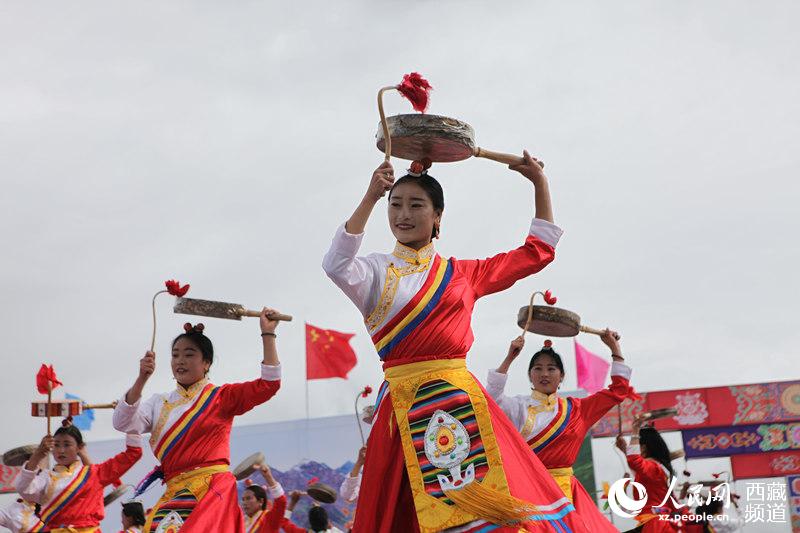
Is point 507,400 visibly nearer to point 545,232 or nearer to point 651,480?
point 651,480

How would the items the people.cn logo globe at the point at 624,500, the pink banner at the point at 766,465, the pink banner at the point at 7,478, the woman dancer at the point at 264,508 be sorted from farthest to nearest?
the pink banner at the point at 7,478, the pink banner at the point at 766,465, the woman dancer at the point at 264,508, the people.cn logo globe at the point at 624,500

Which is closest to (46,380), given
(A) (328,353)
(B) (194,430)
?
(B) (194,430)

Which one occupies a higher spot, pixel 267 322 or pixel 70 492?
pixel 267 322

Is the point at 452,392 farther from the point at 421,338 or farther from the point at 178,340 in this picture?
the point at 178,340

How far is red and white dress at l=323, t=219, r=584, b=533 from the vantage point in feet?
10.9

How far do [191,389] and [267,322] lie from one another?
73 centimetres

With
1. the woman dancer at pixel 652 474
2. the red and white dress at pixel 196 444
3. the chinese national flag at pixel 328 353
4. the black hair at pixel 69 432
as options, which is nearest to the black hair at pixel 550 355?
the woman dancer at pixel 652 474

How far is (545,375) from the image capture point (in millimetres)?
6332

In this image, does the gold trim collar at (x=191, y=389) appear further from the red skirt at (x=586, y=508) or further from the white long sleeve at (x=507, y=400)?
the red skirt at (x=586, y=508)

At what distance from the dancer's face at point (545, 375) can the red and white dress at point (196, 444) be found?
202 centimetres

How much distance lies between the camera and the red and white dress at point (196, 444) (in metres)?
4.91

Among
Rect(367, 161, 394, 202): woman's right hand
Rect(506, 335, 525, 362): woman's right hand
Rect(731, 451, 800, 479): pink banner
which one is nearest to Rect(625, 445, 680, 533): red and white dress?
Rect(506, 335, 525, 362): woman's right hand

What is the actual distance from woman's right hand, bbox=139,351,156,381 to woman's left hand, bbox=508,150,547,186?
2.32 m

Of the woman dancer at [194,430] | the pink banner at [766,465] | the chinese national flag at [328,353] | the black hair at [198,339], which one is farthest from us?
the chinese national flag at [328,353]
